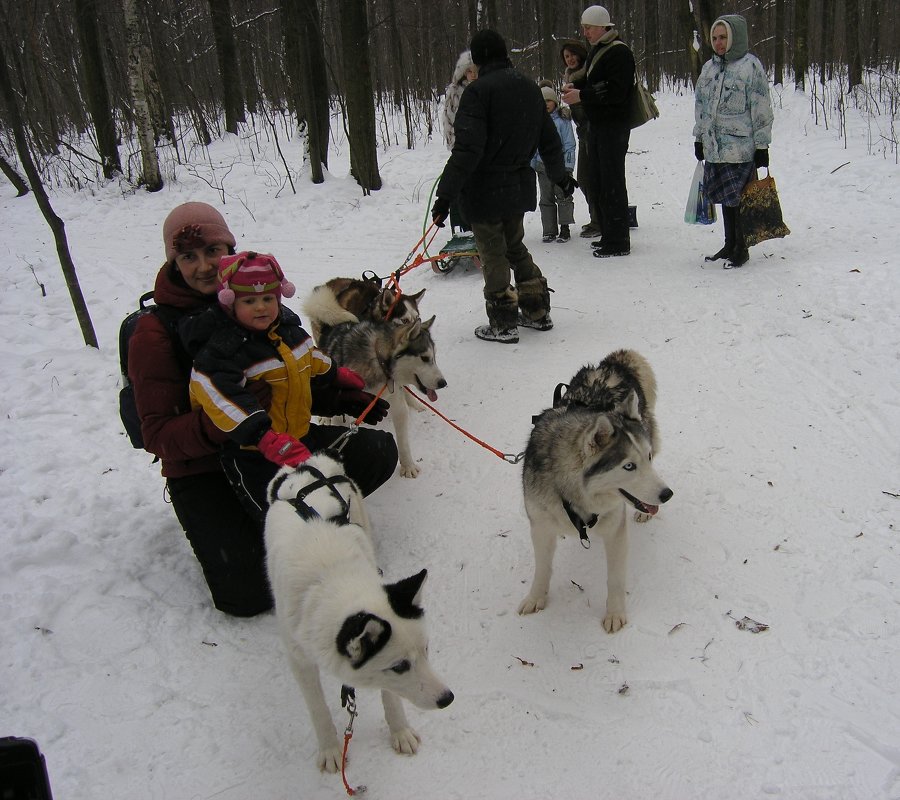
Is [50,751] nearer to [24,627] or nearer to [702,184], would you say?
[24,627]

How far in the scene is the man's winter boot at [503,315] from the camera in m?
5.60

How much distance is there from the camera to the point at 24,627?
106 inches

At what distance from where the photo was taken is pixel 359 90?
9828 millimetres

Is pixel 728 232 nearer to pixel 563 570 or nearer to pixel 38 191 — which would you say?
pixel 563 570

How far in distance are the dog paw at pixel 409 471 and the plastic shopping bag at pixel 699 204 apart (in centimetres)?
461

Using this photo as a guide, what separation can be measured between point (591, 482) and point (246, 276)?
172 cm

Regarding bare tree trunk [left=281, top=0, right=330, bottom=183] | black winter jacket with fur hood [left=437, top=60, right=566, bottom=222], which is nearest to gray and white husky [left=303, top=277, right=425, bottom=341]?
black winter jacket with fur hood [left=437, top=60, right=566, bottom=222]

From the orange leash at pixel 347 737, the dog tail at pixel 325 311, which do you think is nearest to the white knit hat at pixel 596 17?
the dog tail at pixel 325 311

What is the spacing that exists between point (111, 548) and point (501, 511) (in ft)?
6.78

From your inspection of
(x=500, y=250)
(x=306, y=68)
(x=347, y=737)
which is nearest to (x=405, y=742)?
(x=347, y=737)

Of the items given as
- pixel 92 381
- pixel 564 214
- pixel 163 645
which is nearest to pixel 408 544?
pixel 163 645

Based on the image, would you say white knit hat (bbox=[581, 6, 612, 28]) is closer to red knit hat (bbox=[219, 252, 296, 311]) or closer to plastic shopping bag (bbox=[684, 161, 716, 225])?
plastic shopping bag (bbox=[684, 161, 716, 225])

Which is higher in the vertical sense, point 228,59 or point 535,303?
point 228,59

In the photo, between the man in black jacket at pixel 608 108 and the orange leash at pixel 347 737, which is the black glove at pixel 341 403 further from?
the man in black jacket at pixel 608 108
